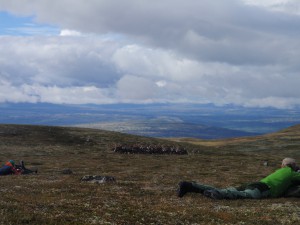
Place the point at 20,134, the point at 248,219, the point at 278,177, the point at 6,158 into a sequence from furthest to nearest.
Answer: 1. the point at 20,134
2. the point at 6,158
3. the point at 278,177
4. the point at 248,219

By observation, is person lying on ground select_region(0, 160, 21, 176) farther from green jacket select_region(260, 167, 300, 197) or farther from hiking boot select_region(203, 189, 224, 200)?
green jacket select_region(260, 167, 300, 197)

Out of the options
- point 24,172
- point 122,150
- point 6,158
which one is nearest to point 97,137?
point 122,150

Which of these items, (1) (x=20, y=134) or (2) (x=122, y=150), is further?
(1) (x=20, y=134)

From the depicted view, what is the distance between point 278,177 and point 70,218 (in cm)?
1454

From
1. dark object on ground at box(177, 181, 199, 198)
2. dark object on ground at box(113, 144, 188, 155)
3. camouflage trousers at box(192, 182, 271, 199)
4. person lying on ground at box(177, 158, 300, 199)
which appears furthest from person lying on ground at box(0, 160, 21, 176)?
dark object on ground at box(113, 144, 188, 155)

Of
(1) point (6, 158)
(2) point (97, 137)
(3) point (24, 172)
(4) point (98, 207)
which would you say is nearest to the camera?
(4) point (98, 207)

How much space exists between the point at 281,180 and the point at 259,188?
1492 millimetres

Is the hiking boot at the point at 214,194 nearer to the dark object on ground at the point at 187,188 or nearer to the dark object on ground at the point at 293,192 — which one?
the dark object on ground at the point at 187,188

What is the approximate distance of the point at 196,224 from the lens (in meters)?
17.6

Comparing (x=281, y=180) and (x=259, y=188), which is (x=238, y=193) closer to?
(x=259, y=188)

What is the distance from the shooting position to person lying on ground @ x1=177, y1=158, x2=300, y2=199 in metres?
25.2

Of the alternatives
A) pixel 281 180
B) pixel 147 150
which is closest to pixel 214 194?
pixel 281 180

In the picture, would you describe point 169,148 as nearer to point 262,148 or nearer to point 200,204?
point 262,148

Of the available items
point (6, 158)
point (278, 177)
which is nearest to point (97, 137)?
point (6, 158)
